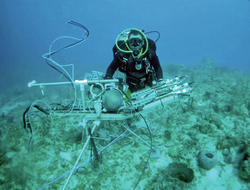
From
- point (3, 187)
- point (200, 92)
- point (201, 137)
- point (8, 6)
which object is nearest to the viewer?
point (3, 187)

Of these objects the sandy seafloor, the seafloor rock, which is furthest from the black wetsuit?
the seafloor rock

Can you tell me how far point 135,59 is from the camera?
3826 mm

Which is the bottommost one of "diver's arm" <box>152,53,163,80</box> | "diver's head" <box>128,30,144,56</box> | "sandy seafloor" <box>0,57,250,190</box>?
"sandy seafloor" <box>0,57,250,190</box>

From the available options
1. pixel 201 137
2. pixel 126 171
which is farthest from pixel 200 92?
pixel 126 171

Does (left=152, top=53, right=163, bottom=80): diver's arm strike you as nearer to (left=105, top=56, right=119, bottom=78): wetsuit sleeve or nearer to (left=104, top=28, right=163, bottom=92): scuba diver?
(left=104, top=28, right=163, bottom=92): scuba diver

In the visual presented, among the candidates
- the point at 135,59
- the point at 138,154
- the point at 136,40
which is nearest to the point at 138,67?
the point at 135,59

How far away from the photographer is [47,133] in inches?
166

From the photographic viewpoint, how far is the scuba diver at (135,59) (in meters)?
3.77

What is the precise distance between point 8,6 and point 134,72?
4113 inches

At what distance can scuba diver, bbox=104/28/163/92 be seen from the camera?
3768 mm

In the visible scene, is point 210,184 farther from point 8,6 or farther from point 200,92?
point 8,6

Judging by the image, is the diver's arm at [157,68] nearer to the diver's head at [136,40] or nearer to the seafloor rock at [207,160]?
the diver's head at [136,40]

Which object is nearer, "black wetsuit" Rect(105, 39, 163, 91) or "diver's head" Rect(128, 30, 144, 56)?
"diver's head" Rect(128, 30, 144, 56)

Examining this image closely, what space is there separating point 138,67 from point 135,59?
0.25m
